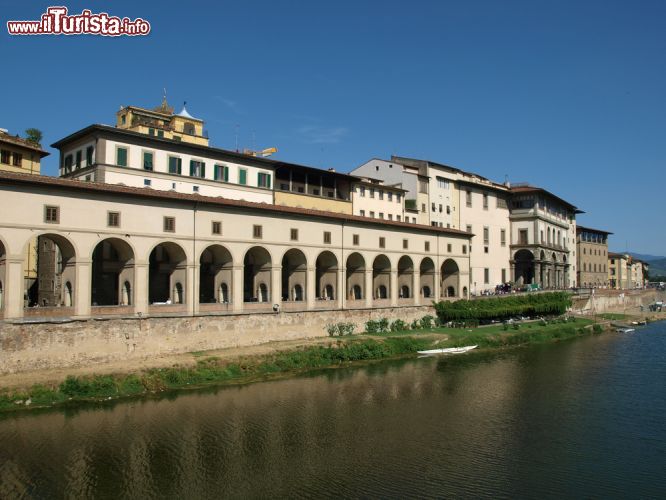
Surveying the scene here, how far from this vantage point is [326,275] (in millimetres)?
52469

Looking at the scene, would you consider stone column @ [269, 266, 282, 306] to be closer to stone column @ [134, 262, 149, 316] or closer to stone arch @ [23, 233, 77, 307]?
stone column @ [134, 262, 149, 316]

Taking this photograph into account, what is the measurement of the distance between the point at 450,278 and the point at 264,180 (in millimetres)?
24375

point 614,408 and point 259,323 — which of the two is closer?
point 614,408

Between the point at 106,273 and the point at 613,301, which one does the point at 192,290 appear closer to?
the point at 106,273

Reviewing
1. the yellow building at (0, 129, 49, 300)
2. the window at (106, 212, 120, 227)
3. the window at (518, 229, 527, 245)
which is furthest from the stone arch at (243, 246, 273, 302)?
the window at (518, 229, 527, 245)

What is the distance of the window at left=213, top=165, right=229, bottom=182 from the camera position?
5066 cm

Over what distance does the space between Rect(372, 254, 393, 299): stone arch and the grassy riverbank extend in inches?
223

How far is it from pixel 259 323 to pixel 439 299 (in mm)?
24113

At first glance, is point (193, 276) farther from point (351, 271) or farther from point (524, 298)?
point (524, 298)

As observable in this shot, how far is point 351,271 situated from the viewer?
55531 mm

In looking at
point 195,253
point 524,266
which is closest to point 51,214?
point 195,253

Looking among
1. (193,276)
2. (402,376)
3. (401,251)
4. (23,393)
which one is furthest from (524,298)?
(23,393)

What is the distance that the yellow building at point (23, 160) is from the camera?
4791 centimetres

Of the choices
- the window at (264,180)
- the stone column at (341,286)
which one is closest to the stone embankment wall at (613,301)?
the stone column at (341,286)
